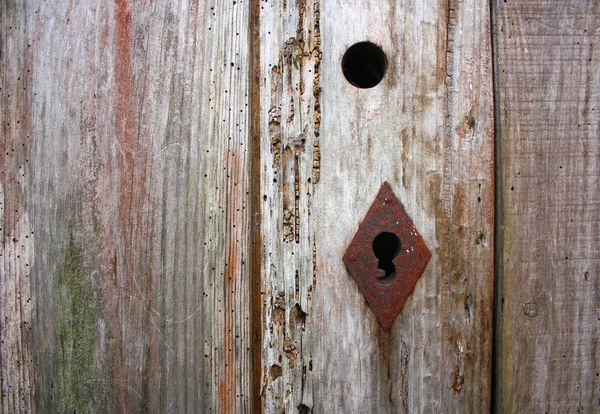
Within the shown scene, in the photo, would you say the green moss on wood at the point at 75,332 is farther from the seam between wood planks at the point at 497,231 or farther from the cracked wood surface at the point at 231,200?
the seam between wood planks at the point at 497,231

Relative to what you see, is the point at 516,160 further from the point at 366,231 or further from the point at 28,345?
the point at 28,345

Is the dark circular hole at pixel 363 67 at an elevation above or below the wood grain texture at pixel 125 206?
above

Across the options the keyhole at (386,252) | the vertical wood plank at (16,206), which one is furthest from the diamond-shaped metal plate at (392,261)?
the vertical wood plank at (16,206)

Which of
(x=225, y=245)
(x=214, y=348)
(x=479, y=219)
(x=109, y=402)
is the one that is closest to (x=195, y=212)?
(x=225, y=245)

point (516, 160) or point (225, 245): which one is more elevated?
point (516, 160)

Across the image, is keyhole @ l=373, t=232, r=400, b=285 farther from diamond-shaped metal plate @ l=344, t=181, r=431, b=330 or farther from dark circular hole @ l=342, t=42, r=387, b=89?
dark circular hole @ l=342, t=42, r=387, b=89

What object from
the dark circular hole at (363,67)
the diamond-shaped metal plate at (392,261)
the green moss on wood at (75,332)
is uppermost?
the dark circular hole at (363,67)

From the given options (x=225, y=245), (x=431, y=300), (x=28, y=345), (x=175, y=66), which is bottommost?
(x=28, y=345)

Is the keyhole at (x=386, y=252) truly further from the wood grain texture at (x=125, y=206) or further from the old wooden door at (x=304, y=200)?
the wood grain texture at (x=125, y=206)
